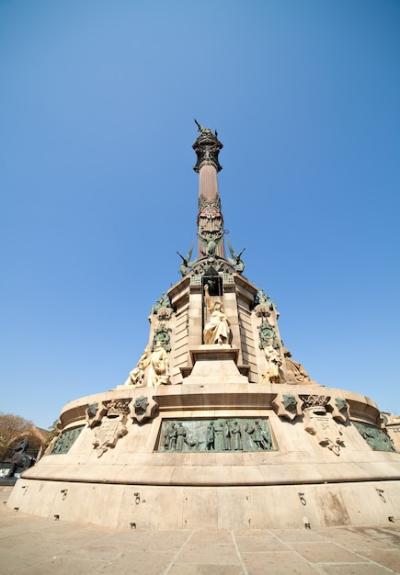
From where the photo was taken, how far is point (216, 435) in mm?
7914

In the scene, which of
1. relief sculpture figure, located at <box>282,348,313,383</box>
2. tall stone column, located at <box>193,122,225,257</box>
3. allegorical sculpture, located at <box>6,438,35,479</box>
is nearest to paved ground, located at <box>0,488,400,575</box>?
relief sculpture figure, located at <box>282,348,313,383</box>

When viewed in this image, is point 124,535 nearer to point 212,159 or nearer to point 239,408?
point 239,408

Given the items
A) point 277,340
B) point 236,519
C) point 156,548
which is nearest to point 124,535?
point 156,548

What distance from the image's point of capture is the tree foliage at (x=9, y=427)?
4034 centimetres

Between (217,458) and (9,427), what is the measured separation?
54.0 m

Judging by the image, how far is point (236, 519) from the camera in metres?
5.81

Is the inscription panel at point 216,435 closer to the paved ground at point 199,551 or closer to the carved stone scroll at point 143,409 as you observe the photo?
the carved stone scroll at point 143,409

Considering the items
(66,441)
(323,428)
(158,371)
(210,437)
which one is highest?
(158,371)

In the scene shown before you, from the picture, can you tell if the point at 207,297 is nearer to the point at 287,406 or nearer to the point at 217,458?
the point at 287,406

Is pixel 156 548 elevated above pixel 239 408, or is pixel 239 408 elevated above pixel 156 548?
pixel 239 408

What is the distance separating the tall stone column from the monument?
10265 mm

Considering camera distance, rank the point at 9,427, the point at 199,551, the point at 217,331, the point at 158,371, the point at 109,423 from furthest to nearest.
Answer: the point at 9,427 → the point at 217,331 → the point at 158,371 → the point at 109,423 → the point at 199,551

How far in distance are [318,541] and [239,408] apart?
4.01 meters

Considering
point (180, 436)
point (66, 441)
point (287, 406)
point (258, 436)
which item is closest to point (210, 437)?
point (180, 436)
